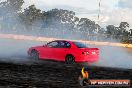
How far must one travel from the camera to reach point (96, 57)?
23.1 meters

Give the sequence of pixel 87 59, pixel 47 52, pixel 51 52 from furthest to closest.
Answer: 1. pixel 47 52
2. pixel 51 52
3. pixel 87 59

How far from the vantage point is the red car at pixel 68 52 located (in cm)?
2234

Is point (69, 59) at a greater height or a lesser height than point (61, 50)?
lesser

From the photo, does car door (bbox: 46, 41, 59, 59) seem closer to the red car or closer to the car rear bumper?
the red car

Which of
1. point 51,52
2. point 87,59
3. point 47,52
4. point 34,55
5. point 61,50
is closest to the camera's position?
point 87,59

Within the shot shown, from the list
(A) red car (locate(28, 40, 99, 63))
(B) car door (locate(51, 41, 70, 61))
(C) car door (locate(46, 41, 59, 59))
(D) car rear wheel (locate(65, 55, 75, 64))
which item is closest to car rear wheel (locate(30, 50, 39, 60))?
(A) red car (locate(28, 40, 99, 63))

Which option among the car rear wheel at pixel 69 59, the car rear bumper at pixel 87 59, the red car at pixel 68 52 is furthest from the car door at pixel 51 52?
the car rear bumper at pixel 87 59

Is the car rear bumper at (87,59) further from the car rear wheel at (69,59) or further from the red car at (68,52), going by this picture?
the car rear wheel at (69,59)

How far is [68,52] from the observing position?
2256cm

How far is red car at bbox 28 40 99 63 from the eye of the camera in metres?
22.3

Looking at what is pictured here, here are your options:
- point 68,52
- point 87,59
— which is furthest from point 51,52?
point 87,59

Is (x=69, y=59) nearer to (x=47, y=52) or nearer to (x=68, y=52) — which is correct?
(x=68, y=52)

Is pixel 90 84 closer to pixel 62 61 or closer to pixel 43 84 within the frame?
pixel 43 84

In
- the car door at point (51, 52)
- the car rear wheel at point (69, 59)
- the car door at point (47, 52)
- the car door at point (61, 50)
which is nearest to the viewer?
the car rear wheel at point (69, 59)
